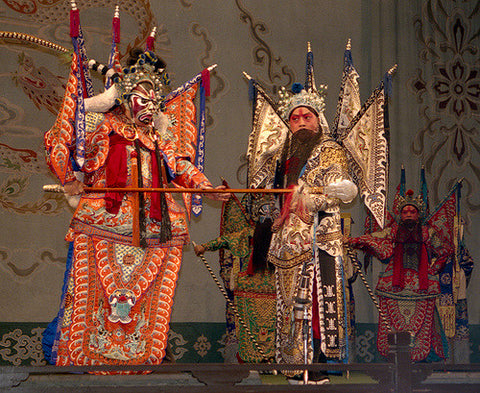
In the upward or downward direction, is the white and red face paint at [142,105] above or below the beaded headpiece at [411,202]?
above

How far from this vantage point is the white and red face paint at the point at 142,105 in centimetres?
475

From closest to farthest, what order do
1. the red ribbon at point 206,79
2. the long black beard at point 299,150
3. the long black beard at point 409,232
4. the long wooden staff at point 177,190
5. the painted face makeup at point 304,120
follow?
1. the long wooden staff at point 177,190
2. the long black beard at point 299,150
3. the painted face makeup at point 304,120
4. the red ribbon at point 206,79
5. the long black beard at point 409,232

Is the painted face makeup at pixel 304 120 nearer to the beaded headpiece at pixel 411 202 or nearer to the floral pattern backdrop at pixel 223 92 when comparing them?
the beaded headpiece at pixel 411 202

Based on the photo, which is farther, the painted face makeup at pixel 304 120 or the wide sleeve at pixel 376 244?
the wide sleeve at pixel 376 244

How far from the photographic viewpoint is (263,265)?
5535 millimetres

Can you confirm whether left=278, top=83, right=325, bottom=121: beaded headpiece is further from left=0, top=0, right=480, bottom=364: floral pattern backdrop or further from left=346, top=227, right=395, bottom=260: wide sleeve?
left=0, top=0, right=480, bottom=364: floral pattern backdrop

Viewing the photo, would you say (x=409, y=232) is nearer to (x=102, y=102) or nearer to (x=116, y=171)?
(x=116, y=171)

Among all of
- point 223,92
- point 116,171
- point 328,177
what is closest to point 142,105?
point 116,171

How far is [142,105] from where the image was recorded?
15.6 feet

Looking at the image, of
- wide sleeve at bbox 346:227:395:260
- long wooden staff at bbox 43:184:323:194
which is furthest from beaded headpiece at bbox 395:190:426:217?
long wooden staff at bbox 43:184:323:194

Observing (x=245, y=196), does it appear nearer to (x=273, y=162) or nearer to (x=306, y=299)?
(x=273, y=162)

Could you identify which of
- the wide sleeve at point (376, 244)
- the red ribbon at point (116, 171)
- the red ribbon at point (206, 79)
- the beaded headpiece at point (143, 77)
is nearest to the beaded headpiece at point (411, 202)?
the wide sleeve at point (376, 244)

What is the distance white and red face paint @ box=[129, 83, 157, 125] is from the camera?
4.75 m

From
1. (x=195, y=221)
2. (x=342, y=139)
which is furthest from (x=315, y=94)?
(x=195, y=221)
